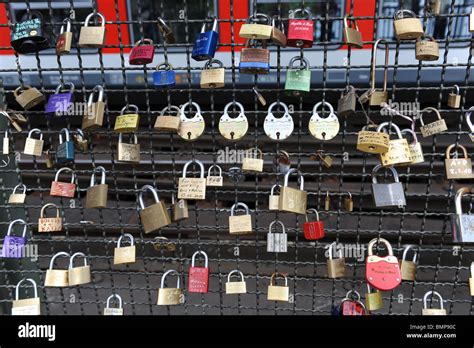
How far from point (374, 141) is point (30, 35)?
133cm

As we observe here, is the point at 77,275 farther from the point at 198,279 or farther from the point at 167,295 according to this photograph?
the point at 198,279

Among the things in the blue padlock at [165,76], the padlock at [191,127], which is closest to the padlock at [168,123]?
the padlock at [191,127]

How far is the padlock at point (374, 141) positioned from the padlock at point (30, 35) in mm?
1257

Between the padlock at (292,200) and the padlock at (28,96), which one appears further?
the padlock at (28,96)

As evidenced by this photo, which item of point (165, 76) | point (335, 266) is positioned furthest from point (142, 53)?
point (335, 266)

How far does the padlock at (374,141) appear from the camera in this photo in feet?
5.20

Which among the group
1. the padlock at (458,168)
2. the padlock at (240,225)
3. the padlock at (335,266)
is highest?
the padlock at (458,168)

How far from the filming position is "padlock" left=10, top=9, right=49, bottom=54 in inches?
66.1

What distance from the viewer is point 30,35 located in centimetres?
167

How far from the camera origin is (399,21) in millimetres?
1535

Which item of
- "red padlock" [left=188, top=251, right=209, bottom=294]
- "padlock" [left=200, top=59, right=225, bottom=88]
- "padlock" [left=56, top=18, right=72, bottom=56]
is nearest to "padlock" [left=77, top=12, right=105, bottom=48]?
"padlock" [left=56, top=18, right=72, bottom=56]

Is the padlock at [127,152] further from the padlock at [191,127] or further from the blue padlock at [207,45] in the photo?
the blue padlock at [207,45]
